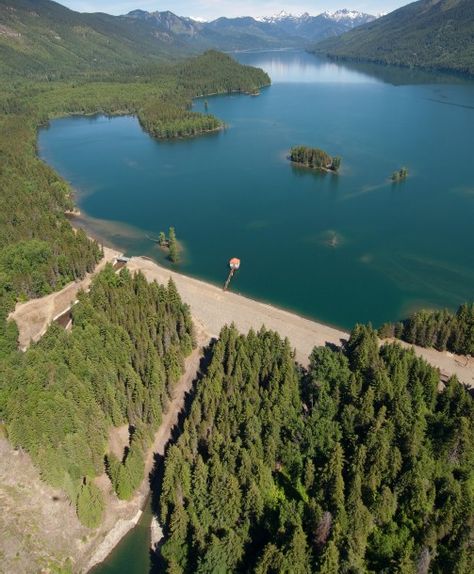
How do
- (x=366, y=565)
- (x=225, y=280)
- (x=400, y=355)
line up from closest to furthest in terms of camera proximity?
1. (x=366, y=565)
2. (x=400, y=355)
3. (x=225, y=280)

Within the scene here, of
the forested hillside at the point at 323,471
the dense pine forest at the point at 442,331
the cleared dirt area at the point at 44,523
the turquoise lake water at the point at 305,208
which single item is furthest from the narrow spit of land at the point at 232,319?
the cleared dirt area at the point at 44,523

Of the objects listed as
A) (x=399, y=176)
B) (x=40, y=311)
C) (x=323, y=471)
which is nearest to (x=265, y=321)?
(x=323, y=471)

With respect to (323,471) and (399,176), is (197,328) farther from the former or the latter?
(399,176)

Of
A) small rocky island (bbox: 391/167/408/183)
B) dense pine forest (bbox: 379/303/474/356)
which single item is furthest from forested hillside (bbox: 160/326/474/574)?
small rocky island (bbox: 391/167/408/183)

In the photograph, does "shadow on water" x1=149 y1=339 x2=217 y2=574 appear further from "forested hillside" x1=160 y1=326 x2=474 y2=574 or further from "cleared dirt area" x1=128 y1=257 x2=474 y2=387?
"cleared dirt area" x1=128 y1=257 x2=474 y2=387

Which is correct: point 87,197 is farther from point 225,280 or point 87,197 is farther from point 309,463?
point 309,463

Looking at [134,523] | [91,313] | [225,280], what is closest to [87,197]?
[225,280]
